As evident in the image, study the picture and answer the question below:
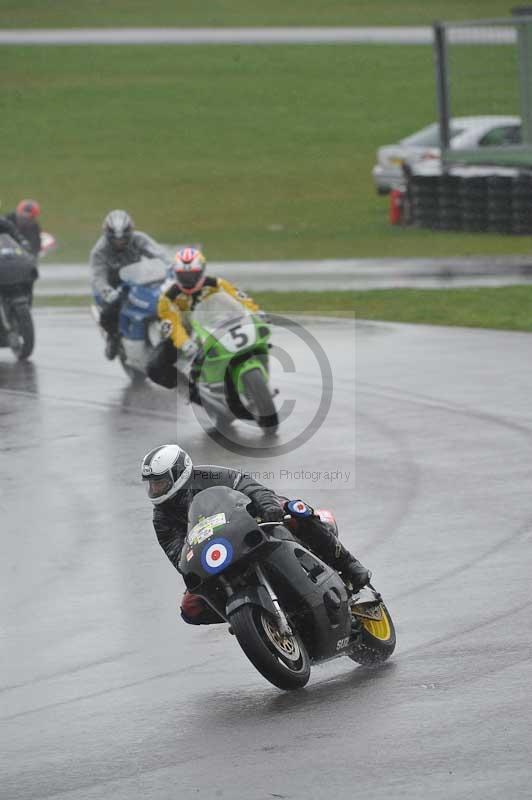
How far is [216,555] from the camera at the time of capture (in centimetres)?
736

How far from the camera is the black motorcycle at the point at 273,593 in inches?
287

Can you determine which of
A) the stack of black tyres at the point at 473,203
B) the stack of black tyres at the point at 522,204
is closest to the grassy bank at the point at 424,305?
the stack of black tyres at the point at 522,204

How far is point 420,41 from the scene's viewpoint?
192ft

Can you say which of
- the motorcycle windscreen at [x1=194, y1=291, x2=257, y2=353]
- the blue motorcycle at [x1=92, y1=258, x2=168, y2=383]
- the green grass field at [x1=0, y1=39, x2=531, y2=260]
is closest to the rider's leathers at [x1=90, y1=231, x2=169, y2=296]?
the blue motorcycle at [x1=92, y1=258, x2=168, y2=383]


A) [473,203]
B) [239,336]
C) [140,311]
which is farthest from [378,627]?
[473,203]

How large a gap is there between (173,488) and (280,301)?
1492 centimetres

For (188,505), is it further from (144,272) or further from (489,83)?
(489,83)

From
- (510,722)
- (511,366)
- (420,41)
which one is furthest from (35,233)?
(420,41)

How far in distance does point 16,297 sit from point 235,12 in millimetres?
51225

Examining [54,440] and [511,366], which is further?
[511,366]

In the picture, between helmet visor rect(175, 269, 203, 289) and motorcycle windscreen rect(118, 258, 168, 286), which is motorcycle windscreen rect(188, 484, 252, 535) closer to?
helmet visor rect(175, 269, 203, 289)

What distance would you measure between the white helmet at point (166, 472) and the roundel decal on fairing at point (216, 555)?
49cm

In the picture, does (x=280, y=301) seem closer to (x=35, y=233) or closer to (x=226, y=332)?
(x=35, y=233)

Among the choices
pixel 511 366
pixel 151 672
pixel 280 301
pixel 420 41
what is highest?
pixel 151 672
